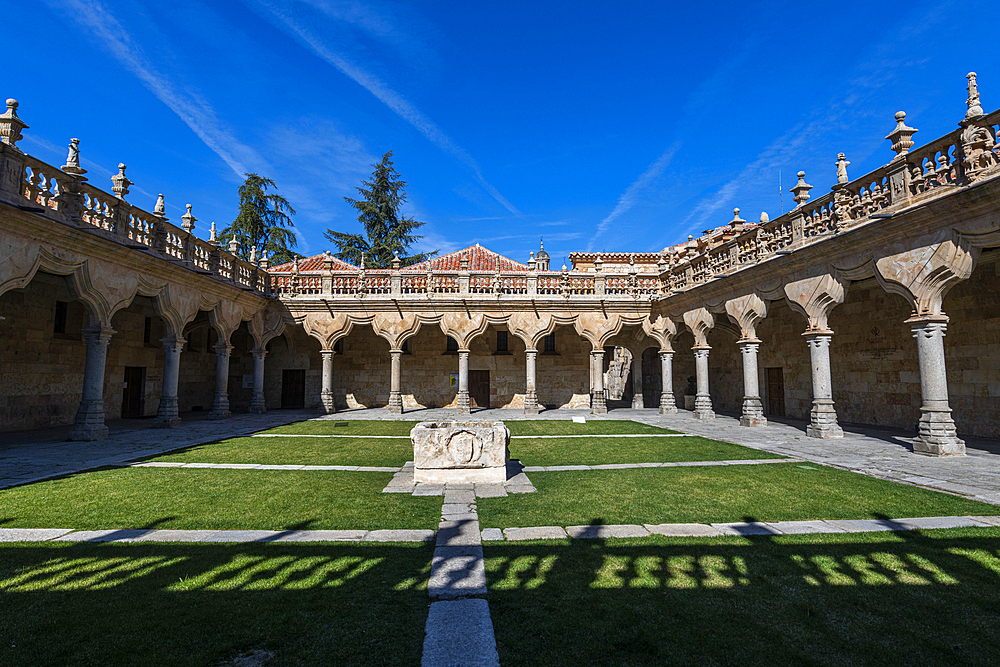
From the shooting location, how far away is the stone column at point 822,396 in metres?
11.4

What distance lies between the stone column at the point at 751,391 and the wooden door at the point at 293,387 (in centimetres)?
1955

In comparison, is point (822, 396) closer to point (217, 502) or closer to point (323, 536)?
point (323, 536)

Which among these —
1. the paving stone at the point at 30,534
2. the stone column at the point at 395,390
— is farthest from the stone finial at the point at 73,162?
the stone column at the point at 395,390

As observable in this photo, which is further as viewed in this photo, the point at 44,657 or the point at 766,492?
the point at 766,492

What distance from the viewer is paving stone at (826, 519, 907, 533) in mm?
4607

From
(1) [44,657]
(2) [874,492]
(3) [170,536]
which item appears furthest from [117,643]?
(2) [874,492]

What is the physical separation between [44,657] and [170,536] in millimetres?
2083

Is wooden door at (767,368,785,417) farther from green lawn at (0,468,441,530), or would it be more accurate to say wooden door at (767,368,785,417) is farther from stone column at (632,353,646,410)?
green lawn at (0,468,441,530)

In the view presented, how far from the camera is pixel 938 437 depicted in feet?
29.2

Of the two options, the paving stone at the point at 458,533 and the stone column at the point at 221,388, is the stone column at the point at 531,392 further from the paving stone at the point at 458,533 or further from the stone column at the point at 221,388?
the paving stone at the point at 458,533

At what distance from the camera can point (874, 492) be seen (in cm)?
609

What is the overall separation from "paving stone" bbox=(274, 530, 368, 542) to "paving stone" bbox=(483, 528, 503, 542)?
119cm

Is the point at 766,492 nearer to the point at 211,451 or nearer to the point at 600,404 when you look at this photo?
the point at 211,451

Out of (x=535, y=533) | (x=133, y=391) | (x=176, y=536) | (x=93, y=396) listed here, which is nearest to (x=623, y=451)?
(x=535, y=533)
